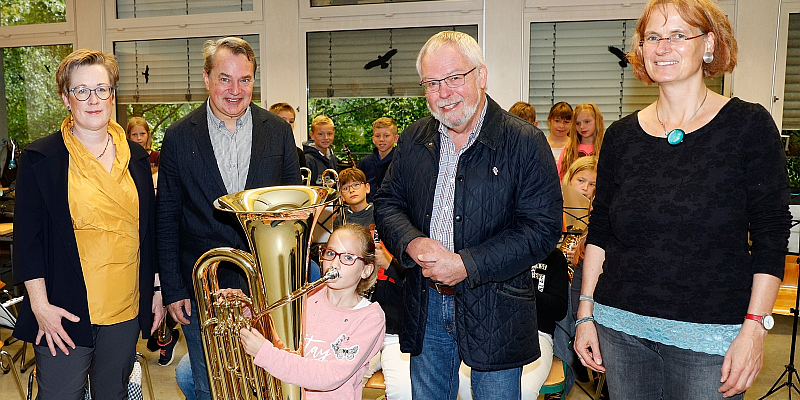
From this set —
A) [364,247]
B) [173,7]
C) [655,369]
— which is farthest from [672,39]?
[173,7]

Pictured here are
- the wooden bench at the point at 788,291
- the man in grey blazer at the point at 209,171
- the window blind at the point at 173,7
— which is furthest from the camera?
the window blind at the point at 173,7

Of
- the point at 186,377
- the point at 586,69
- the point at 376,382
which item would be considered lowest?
the point at 376,382

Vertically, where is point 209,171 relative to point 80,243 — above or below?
above

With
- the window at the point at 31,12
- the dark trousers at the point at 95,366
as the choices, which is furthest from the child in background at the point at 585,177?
the window at the point at 31,12

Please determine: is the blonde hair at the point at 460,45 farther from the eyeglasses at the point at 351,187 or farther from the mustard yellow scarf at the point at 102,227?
the eyeglasses at the point at 351,187

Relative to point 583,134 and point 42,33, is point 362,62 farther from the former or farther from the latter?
point 42,33

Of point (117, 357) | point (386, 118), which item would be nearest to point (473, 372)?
point (117, 357)

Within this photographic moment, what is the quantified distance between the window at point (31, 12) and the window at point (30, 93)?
26 cm

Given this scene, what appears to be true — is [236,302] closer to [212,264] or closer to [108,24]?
[212,264]

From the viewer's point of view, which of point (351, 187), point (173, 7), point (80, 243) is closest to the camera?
point (80, 243)

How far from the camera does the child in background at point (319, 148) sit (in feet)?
16.4

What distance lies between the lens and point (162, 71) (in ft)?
19.4

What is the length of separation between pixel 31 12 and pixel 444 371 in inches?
245

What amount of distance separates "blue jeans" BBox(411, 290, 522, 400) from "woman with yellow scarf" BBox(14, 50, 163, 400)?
966 millimetres
